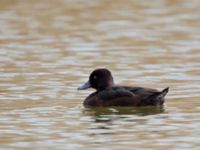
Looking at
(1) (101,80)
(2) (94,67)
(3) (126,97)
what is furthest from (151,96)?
(2) (94,67)

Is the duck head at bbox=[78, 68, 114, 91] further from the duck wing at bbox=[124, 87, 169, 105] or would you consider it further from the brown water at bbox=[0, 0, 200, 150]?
the duck wing at bbox=[124, 87, 169, 105]

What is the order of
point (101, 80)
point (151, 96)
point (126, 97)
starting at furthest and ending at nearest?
point (101, 80) < point (126, 97) < point (151, 96)

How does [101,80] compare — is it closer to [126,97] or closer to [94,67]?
[126,97]

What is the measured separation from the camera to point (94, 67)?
16.5 m

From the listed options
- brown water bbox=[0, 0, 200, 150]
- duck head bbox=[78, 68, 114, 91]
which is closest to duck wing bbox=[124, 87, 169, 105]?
brown water bbox=[0, 0, 200, 150]

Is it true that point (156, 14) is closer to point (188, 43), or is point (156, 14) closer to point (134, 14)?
point (134, 14)

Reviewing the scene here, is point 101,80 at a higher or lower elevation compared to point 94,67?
lower

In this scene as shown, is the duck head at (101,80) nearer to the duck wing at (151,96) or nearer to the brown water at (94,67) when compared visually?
the brown water at (94,67)

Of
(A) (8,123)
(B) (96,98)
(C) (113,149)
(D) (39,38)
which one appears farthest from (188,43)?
(C) (113,149)

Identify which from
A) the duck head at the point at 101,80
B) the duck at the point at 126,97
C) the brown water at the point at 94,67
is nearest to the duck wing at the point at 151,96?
the duck at the point at 126,97

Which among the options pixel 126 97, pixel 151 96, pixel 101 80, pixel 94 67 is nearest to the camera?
pixel 151 96

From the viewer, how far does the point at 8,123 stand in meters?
11.7

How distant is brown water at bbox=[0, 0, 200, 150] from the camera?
429 inches

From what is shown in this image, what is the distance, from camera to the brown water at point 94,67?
10891mm
